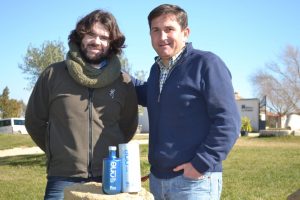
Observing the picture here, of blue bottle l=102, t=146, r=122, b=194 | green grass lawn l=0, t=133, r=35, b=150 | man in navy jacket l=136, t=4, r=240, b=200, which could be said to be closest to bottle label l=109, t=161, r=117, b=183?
blue bottle l=102, t=146, r=122, b=194

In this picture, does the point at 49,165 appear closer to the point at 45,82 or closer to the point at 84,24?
the point at 45,82

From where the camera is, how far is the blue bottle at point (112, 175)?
3.28 m

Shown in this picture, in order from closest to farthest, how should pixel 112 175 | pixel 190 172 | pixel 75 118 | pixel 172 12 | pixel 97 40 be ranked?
pixel 112 175 < pixel 190 172 < pixel 172 12 < pixel 75 118 < pixel 97 40

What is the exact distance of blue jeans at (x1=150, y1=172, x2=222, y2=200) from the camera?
11.5 feet

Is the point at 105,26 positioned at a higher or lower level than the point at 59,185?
higher

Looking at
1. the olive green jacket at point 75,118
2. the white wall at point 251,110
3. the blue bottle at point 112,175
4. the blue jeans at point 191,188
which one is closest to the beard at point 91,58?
the olive green jacket at point 75,118

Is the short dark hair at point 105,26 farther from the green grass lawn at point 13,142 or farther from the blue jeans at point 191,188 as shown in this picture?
the green grass lawn at point 13,142

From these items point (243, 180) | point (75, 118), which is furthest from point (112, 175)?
point (243, 180)

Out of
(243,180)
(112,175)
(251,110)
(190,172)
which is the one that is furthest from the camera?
(251,110)

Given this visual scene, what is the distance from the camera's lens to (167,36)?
12.1ft

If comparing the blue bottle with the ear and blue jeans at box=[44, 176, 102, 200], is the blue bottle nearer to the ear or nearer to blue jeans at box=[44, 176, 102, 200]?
blue jeans at box=[44, 176, 102, 200]

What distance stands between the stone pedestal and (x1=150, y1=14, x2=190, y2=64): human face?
1.13 m

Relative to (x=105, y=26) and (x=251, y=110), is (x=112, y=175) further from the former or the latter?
(x=251, y=110)

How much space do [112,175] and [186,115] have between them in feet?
2.44
